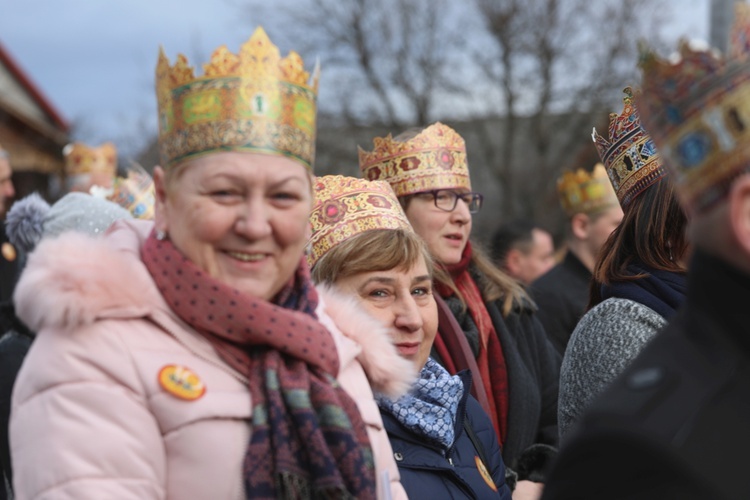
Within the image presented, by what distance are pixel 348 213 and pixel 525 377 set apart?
1.45 metres

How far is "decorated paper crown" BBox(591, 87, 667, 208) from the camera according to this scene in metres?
3.80

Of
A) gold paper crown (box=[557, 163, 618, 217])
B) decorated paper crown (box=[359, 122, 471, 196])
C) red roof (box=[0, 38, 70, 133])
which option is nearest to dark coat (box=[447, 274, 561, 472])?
decorated paper crown (box=[359, 122, 471, 196])

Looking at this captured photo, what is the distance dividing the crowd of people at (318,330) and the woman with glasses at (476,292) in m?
0.60

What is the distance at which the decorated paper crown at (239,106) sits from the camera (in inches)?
103

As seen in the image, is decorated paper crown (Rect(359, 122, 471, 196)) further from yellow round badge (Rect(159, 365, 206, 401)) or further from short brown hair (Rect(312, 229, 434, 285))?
yellow round badge (Rect(159, 365, 206, 401))

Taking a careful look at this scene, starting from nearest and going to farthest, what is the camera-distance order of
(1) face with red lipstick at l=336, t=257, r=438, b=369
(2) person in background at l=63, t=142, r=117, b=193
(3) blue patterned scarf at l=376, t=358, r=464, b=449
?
(3) blue patterned scarf at l=376, t=358, r=464, b=449
(1) face with red lipstick at l=336, t=257, r=438, b=369
(2) person in background at l=63, t=142, r=117, b=193

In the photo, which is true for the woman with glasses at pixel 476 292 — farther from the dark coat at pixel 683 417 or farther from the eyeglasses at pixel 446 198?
the dark coat at pixel 683 417

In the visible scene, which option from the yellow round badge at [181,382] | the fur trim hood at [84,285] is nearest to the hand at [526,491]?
the fur trim hood at [84,285]

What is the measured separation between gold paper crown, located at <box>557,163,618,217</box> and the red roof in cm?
2819

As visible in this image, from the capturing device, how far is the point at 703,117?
1.92 meters

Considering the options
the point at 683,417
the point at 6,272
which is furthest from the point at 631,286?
the point at 6,272

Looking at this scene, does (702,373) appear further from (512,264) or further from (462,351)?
(512,264)

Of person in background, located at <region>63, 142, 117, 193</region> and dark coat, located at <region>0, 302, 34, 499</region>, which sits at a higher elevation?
person in background, located at <region>63, 142, 117, 193</region>

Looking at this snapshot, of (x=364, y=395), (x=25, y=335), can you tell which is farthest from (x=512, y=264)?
(x=364, y=395)
